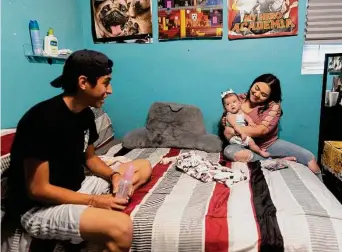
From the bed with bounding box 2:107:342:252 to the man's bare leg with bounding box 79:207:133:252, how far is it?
82mm

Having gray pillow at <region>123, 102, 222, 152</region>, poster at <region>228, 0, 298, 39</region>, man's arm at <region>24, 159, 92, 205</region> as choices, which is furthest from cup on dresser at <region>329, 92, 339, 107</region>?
man's arm at <region>24, 159, 92, 205</region>

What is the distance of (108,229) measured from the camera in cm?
120

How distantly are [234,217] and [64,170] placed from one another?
2.74 ft

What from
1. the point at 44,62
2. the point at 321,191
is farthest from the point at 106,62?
the point at 321,191

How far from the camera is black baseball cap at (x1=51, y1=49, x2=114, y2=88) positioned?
1.34 metres

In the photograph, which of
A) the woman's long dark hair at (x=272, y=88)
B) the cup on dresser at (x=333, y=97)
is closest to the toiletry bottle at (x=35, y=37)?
the woman's long dark hair at (x=272, y=88)

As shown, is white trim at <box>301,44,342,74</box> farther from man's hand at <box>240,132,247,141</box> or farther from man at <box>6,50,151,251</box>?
man at <box>6,50,151,251</box>

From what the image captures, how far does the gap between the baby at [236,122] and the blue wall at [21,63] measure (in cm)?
139

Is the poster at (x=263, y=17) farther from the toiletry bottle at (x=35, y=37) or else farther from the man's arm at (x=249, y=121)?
the toiletry bottle at (x=35, y=37)

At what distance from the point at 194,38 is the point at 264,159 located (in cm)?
125

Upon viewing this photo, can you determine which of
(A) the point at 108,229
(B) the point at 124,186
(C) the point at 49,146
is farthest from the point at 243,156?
(C) the point at 49,146

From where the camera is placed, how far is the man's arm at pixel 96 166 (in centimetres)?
165

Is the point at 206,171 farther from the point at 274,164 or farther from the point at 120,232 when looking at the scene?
the point at 120,232

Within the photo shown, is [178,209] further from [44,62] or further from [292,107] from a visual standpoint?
[292,107]
